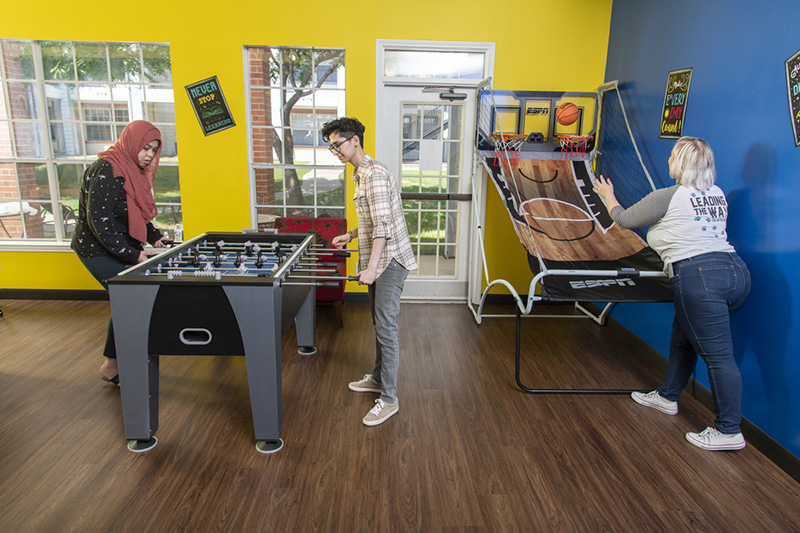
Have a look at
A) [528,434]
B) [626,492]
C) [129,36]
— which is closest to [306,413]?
[528,434]

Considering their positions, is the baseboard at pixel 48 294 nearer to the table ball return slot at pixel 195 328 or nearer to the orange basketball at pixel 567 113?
the table ball return slot at pixel 195 328

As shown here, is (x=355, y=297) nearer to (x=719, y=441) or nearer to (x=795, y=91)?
(x=719, y=441)

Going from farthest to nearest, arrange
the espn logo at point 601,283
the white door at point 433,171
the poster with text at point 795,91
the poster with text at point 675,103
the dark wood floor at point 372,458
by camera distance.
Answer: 1. the white door at point 433,171
2. the poster with text at point 675,103
3. the espn logo at point 601,283
4. the poster with text at point 795,91
5. the dark wood floor at point 372,458

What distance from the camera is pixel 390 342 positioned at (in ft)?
8.50

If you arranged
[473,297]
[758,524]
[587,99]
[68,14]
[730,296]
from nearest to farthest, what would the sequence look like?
[758,524]
[730,296]
[68,14]
[587,99]
[473,297]

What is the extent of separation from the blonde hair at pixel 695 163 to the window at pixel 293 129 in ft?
9.02

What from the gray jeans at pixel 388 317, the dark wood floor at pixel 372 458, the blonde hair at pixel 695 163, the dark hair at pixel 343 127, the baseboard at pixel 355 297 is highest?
the dark hair at pixel 343 127

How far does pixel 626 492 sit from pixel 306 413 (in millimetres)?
1596

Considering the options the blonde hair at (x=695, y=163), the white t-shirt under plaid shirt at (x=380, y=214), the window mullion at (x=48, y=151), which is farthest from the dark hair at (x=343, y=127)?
the window mullion at (x=48, y=151)

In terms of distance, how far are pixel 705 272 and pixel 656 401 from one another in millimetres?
837

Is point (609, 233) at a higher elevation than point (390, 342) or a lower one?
higher

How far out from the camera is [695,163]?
7.87 ft

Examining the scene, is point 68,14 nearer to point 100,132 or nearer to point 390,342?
point 100,132

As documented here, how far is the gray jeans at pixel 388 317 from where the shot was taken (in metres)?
2.52
